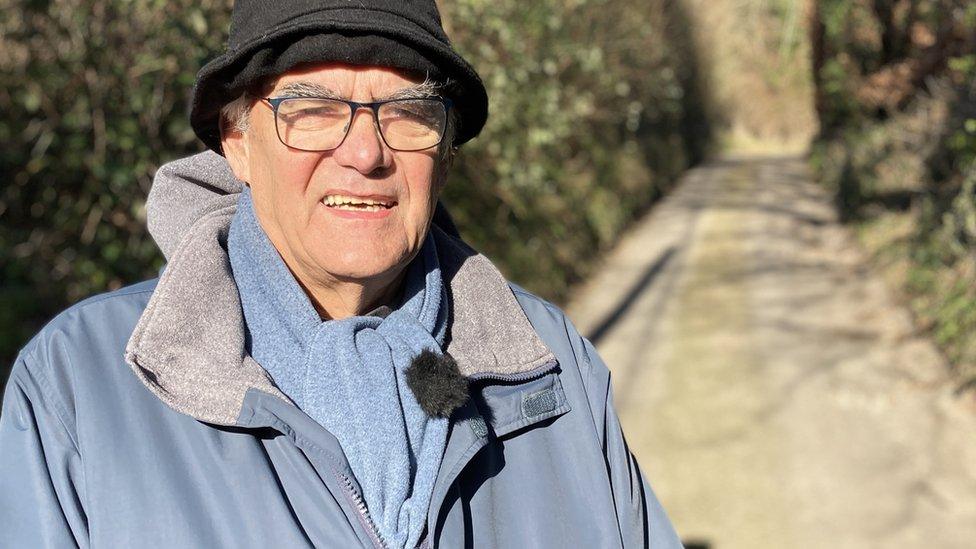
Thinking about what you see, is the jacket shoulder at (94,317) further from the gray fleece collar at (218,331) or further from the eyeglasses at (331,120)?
the eyeglasses at (331,120)

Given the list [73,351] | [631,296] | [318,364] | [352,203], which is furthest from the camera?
[631,296]

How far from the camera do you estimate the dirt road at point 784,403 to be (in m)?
5.63

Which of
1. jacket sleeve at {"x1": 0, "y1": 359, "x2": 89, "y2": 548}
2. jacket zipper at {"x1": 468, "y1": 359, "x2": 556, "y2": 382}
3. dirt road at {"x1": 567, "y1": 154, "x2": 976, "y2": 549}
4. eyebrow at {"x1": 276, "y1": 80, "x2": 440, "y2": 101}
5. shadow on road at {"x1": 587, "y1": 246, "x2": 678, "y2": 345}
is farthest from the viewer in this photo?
shadow on road at {"x1": 587, "y1": 246, "x2": 678, "y2": 345}

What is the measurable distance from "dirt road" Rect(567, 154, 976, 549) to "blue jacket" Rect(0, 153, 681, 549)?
390cm

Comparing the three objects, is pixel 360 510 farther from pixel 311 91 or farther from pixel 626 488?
pixel 311 91

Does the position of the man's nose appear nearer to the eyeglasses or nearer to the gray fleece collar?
the eyeglasses

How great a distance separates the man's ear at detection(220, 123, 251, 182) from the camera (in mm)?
1939

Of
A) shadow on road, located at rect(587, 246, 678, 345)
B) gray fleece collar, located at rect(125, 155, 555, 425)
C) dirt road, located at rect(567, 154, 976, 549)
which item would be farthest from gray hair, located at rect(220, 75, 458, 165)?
shadow on road, located at rect(587, 246, 678, 345)

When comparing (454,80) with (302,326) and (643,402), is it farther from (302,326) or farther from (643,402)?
(643,402)

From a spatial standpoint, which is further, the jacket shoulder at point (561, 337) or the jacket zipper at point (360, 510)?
the jacket shoulder at point (561, 337)

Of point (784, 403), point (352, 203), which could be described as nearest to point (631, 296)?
point (784, 403)

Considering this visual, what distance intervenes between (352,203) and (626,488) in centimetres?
75

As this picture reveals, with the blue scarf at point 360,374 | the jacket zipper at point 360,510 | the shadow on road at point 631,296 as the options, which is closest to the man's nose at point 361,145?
the blue scarf at point 360,374

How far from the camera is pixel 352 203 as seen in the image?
182 centimetres
